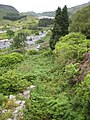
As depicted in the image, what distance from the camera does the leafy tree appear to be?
36156 mm

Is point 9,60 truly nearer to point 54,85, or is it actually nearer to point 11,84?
point 11,84

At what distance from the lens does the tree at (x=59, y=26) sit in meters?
40.9

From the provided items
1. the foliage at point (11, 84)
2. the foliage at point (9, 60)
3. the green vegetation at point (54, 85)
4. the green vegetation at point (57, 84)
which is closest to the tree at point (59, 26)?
the green vegetation at point (54, 85)

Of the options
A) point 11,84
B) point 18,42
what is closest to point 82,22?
point 11,84

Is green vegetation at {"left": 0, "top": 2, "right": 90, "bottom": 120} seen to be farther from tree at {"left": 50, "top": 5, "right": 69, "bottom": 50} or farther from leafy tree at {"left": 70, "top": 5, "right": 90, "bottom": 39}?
tree at {"left": 50, "top": 5, "right": 69, "bottom": 50}

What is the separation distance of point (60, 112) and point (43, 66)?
16.2m

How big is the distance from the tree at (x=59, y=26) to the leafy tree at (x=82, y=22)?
281 cm

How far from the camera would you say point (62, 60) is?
26.8m

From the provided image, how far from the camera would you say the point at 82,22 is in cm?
3681

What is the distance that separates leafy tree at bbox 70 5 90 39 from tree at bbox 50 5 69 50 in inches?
110

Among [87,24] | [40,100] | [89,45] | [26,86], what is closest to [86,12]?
[87,24]

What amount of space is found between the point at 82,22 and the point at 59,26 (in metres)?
5.15

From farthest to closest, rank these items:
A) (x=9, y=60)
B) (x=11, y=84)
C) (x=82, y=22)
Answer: (x=82, y=22) < (x=9, y=60) < (x=11, y=84)

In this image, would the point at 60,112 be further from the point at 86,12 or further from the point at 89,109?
the point at 86,12
